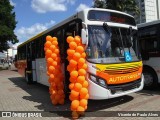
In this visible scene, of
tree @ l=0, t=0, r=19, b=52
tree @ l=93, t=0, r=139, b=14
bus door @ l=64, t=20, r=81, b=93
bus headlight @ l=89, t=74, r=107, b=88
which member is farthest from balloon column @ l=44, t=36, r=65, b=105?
tree @ l=0, t=0, r=19, b=52

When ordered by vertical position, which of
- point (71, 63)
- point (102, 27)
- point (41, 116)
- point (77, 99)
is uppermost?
point (102, 27)

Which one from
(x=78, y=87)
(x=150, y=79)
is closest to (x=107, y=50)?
(x=78, y=87)

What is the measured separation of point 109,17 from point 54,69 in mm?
2569

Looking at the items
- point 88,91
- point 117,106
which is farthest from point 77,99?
point 117,106

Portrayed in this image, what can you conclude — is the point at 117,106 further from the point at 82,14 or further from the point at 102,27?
Result: the point at 82,14

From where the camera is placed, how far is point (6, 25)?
1583 inches

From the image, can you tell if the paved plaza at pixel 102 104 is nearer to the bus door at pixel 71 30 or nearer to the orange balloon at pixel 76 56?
the bus door at pixel 71 30

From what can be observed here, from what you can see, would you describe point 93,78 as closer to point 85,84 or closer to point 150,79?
point 85,84

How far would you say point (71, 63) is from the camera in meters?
7.49

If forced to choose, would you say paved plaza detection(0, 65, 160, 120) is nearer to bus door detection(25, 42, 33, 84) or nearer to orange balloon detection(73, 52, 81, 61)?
orange balloon detection(73, 52, 81, 61)

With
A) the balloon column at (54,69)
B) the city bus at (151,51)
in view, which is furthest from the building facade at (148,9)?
the balloon column at (54,69)

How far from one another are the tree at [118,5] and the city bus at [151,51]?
Answer: 55.7 feet

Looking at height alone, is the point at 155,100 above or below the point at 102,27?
A: below

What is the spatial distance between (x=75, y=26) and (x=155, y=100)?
12.6 feet
